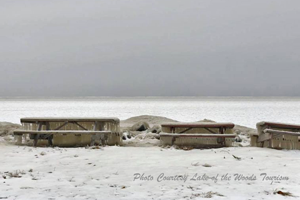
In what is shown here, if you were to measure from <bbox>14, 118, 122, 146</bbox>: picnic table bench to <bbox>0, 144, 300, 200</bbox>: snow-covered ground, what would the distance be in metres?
1.47

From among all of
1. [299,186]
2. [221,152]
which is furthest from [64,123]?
[299,186]

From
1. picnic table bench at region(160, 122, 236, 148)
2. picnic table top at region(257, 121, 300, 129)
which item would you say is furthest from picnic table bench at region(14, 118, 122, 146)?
picnic table top at region(257, 121, 300, 129)

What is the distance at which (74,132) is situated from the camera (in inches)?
498

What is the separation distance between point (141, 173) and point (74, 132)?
5.29 metres

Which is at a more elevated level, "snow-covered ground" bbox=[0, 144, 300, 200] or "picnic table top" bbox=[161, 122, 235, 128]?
"picnic table top" bbox=[161, 122, 235, 128]

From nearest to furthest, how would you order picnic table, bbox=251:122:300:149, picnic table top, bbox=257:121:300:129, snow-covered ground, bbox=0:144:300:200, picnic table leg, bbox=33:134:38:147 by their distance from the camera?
snow-covered ground, bbox=0:144:300:200 → picnic table, bbox=251:122:300:149 → picnic table top, bbox=257:121:300:129 → picnic table leg, bbox=33:134:38:147

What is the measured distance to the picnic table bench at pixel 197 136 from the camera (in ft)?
40.7

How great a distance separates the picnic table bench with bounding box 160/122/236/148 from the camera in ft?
40.7

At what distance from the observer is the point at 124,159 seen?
954 cm

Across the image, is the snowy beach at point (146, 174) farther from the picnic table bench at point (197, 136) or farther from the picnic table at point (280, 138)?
the picnic table bench at point (197, 136)

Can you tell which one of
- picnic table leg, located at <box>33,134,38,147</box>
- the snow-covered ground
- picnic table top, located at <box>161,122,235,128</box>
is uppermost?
picnic table top, located at <box>161,122,235,128</box>

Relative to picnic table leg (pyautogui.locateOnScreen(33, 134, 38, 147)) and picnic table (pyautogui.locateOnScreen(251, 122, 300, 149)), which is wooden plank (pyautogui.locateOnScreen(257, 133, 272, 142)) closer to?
picnic table (pyautogui.locateOnScreen(251, 122, 300, 149))

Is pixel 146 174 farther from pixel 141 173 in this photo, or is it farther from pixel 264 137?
pixel 264 137

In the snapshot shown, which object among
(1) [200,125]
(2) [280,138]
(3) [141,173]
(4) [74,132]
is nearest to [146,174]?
(3) [141,173]
